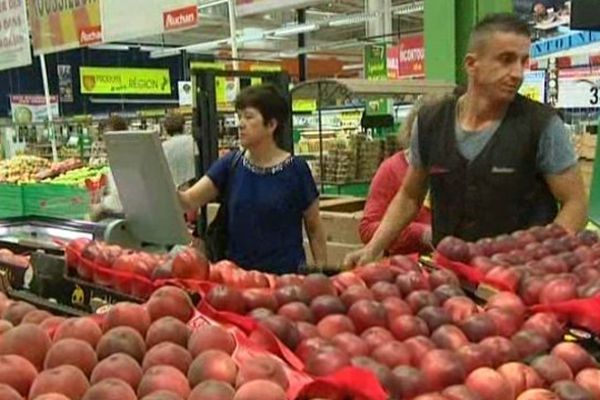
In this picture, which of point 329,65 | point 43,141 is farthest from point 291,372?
point 329,65

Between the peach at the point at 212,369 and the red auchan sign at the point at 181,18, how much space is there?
5.04 m

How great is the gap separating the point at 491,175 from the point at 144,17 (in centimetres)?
Result: 446

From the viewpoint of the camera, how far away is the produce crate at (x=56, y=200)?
784 centimetres

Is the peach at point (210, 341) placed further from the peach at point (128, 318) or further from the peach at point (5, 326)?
the peach at point (5, 326)

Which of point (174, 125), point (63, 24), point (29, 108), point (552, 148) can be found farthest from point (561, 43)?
point (29, 108)

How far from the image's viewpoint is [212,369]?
3.98 feet

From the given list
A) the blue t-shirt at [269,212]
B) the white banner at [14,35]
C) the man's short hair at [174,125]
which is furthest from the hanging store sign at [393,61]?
the blue t-shirt at [269,212]

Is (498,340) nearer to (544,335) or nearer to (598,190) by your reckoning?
(544,335)

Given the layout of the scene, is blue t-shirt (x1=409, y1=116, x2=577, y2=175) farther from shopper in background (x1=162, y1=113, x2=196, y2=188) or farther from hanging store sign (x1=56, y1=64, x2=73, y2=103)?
hanging store sign (x1=56, y1=64, x2=73, y2=103)

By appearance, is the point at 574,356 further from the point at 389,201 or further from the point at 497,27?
the point at 389,201

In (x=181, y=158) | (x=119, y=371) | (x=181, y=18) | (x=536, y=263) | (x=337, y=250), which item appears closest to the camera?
(x=119, y=371)

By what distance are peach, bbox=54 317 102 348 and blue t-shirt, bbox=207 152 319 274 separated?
2.21 metres

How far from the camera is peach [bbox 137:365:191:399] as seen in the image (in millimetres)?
1150

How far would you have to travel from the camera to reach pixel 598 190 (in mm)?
Answer: 4160
